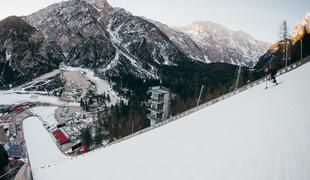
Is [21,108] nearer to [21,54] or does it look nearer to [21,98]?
[21,98]

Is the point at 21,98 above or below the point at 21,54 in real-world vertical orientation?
below

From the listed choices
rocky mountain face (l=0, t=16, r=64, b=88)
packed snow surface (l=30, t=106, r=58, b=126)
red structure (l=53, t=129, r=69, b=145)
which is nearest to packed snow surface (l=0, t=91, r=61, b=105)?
packed snow surface (l=30, t=106, r=58, b=126)

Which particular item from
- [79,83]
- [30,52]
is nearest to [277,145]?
[79,83]

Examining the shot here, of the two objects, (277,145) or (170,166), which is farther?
(170,166)

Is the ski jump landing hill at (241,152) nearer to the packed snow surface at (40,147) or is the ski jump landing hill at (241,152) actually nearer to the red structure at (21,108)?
the packed snow surface at (40,147)

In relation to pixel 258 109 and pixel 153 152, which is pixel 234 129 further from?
pixel 153 152

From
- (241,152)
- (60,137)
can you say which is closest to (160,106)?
(241,152)
